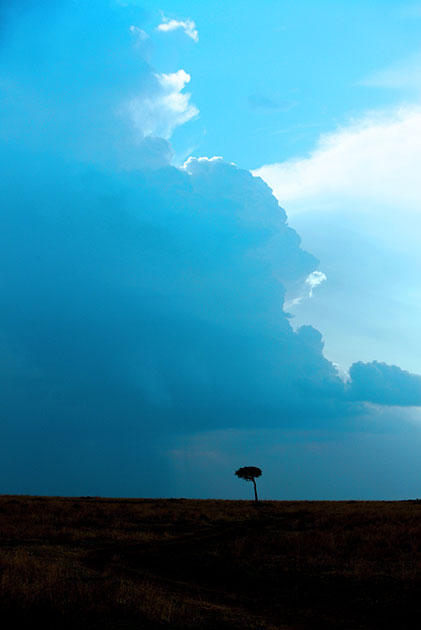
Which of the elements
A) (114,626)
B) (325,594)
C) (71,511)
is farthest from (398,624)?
(71,511)

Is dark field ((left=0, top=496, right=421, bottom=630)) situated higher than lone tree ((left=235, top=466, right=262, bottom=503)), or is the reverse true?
lone tree ((left=235, top=466, right=262, bottom=503))

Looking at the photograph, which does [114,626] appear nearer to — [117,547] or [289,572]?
[289,572]

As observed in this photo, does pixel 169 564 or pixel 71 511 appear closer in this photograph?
pixel 169 564

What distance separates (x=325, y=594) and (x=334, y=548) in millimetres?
9492

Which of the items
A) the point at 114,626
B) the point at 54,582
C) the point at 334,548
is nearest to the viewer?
the point at 114,626

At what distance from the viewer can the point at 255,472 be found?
77.4 meters

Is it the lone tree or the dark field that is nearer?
the dark field

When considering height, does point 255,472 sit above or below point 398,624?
above

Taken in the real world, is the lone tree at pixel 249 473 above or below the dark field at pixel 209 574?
above

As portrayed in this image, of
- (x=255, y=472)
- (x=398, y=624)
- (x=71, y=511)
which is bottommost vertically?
(x=398, y=624)

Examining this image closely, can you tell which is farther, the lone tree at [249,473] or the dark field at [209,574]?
the lone tree at [249,473]

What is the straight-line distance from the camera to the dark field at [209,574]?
12.5m

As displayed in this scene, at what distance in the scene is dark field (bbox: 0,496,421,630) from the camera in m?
12.5

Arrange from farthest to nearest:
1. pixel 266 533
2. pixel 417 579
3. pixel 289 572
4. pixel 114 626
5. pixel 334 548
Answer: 1. pixel 266 533
2. pixel 334 548
3. pixel 289 572
4. pixel 417 579
5. pixel 114 626
